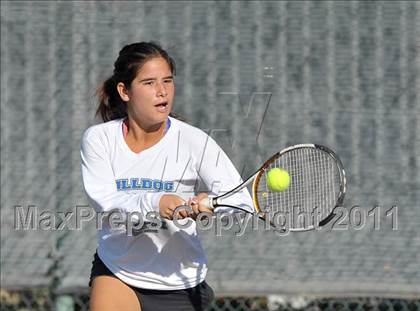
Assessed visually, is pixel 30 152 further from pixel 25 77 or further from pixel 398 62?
pixel 398 62

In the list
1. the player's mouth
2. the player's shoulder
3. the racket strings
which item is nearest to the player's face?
the player's mouth

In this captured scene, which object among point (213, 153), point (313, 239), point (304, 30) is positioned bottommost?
point (313, 239)

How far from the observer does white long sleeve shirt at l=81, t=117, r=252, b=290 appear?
3.68 metres

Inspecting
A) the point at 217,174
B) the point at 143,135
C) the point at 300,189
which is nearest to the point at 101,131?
the point at 143,135

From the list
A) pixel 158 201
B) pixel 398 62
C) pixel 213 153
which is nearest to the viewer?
pixel 158 201

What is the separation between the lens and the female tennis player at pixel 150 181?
3686 mm

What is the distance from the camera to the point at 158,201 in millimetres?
3428

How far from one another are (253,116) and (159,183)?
1.49m

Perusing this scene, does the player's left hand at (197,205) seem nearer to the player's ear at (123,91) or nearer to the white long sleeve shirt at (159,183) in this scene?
the white long sleeve shirt at (159,183)

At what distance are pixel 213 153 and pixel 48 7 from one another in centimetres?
190

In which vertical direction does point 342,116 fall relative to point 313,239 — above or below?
above

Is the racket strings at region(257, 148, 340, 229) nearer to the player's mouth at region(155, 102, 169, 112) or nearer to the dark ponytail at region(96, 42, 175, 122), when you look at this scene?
the player's mouth at region(155, 102, 169, 112)

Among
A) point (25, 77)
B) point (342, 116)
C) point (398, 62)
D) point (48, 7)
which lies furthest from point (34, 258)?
point (398, 62)

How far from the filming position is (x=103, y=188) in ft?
11.8
